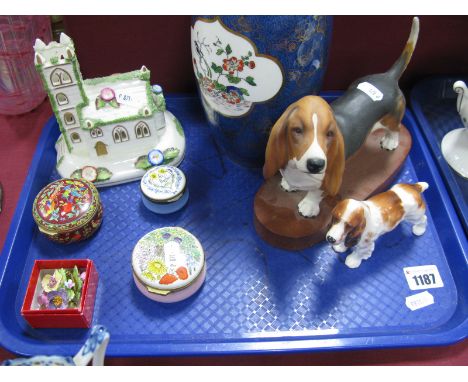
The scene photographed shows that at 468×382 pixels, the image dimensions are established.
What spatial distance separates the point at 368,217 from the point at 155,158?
1.56ft

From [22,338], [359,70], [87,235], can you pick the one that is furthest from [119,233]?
[359,70]

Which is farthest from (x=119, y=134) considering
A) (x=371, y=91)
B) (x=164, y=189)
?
(x=371, y=91)

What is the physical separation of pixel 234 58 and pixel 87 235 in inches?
18.3

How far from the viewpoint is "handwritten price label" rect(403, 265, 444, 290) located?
39.4 inches

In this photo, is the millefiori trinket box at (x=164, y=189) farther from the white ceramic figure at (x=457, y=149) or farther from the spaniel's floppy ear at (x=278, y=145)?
the white ceramic figure at (x=457, y=149)

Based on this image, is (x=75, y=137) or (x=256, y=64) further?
(x=75, y=137)

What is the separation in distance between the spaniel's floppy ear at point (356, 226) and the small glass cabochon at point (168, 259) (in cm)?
27

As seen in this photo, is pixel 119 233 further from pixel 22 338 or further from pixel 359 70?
pixel 359 70

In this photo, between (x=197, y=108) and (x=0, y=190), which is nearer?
(x=0, y=190)

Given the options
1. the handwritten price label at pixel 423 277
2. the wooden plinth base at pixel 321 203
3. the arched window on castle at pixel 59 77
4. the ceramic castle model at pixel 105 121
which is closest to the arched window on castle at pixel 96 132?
the ceramic castle model at pixel 105 121

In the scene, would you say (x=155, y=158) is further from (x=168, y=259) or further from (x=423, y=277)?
(x=423, y=277)

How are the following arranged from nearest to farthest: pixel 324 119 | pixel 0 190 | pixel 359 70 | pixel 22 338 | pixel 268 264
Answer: pixel 324 119, pixel 22 338, pixel 268 264, pixel 0 190, pixel 359 70

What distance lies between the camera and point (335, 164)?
2.90ft

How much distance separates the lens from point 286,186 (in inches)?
41.1
